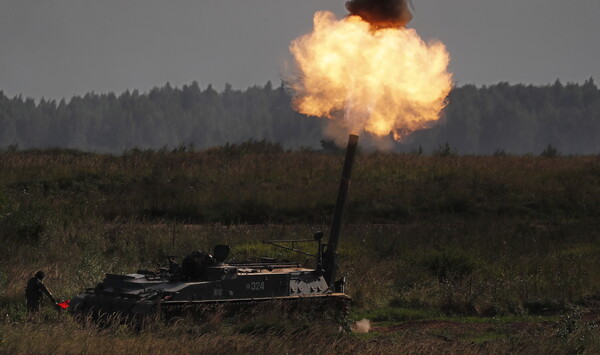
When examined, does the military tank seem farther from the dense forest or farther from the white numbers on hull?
the dense forest

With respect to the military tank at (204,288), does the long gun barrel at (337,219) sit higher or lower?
higher

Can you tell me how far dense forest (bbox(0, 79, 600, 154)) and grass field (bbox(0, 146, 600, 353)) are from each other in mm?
95803

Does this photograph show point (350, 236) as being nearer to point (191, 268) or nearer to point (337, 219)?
point (337, 219)

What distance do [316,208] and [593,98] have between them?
135963 millimetres

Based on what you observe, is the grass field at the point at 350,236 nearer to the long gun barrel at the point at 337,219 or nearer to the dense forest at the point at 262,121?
the long gun barrel at the point at 337,219

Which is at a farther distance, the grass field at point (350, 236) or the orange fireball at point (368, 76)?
the orange fireball at point (368, 76)

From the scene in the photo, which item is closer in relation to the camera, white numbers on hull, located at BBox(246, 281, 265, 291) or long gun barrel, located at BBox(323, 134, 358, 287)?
white numbers on hull, located at BBox(246, 281, 265, 291)

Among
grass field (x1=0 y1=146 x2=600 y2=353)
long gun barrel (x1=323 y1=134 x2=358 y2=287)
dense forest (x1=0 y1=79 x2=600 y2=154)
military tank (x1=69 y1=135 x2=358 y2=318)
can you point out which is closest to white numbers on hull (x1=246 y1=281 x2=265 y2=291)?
military tank (x1=69 y1=135 x2=358 y2=318)

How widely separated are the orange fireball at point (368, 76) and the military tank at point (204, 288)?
2400 mm

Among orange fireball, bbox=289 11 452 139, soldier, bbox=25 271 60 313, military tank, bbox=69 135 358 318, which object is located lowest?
soldier, bbox=25 271 60 313

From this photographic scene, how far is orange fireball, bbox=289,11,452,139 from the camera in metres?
22.9

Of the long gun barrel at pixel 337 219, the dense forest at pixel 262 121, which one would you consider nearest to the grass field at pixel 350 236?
the long gun barrel at pixel 337 219

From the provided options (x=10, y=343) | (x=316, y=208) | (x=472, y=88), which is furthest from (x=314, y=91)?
(x=472, y=88)

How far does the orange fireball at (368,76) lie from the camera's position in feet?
75.0
